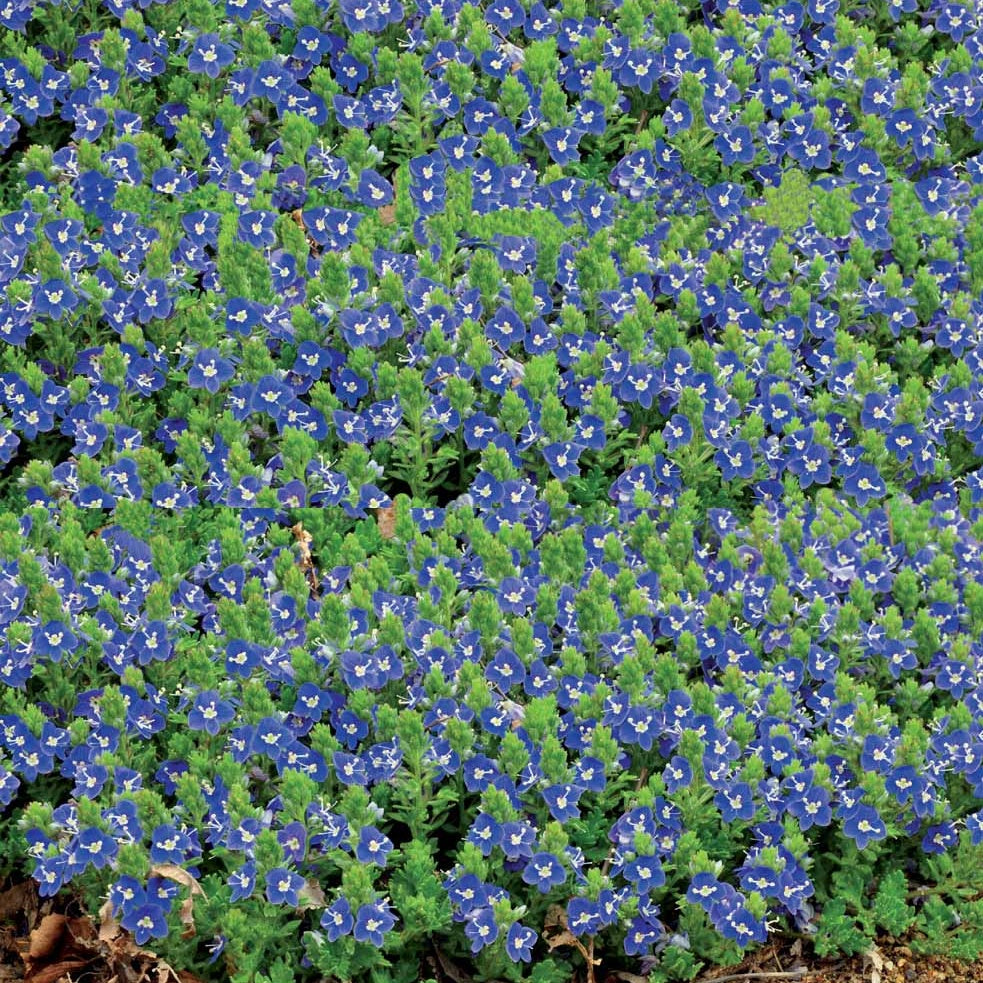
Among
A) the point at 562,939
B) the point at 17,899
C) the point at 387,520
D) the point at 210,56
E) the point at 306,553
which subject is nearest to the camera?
the point at 562,939

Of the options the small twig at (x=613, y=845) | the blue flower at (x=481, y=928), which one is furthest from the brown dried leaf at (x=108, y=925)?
the small twig at (x=613, y=845)

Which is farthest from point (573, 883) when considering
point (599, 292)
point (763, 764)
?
point (599, 292)

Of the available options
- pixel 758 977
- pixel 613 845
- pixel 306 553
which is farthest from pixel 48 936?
pixel 758 977

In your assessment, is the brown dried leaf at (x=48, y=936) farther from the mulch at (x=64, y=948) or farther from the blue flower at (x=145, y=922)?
the blue flower at (x=145, y=922)

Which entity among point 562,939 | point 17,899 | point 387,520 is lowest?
point 17,899

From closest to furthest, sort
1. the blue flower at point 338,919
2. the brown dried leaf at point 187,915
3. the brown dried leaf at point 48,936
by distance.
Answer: the blue flower at point 338,919
the brown dried leaf at point 187,915
the brown dried leaf at point 48,936

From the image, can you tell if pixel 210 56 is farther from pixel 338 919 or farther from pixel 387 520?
pixel 338 919

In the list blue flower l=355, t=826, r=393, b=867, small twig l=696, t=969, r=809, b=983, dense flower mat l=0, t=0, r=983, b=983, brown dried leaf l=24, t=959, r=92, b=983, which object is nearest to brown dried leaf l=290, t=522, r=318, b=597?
dense flower mat l=0, t=0, r=983, b=983
